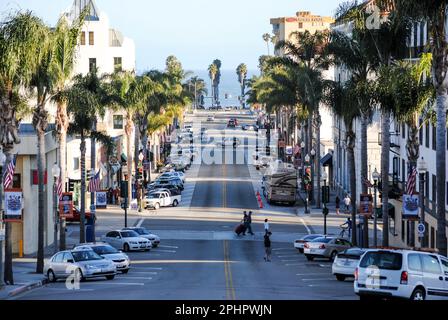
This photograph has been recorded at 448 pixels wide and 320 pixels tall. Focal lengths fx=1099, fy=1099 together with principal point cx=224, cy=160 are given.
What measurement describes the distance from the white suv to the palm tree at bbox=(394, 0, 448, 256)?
8.79 m

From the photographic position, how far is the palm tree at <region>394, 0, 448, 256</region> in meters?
37.4

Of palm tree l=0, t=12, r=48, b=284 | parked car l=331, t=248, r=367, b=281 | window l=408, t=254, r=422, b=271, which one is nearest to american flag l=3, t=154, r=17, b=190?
palm tree l=0, t=12, r=48, b=284

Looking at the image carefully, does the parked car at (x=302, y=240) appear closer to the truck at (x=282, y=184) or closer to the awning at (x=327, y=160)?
the truck at (x=282, y=184)

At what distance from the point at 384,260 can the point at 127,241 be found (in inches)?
1221

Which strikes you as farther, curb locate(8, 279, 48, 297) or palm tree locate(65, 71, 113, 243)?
palm tree locate(65, 71, 113, 243)

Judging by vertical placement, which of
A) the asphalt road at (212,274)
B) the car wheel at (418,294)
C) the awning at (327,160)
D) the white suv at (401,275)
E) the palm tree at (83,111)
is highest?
the palm tree at (83,111)

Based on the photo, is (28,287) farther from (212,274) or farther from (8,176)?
(212,274)

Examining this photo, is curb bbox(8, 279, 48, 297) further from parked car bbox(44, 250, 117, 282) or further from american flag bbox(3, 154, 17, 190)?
american flag bbox(3, 154, 17, 190)

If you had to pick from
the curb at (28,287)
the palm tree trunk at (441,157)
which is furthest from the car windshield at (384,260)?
the curb at (28,287)

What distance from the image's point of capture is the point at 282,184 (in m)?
90.2

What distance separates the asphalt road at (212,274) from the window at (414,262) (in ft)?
16.2

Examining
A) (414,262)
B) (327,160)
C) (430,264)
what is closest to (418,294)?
(414,262)

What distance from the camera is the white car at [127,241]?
59.8 m
